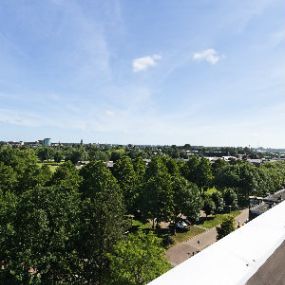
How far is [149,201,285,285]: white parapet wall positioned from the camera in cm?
260

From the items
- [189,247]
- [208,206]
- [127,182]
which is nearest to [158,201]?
[189,247]

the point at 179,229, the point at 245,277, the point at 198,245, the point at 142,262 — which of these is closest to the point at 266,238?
the point at 245,277

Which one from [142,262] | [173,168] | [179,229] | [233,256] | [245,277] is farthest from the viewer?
[173,168]

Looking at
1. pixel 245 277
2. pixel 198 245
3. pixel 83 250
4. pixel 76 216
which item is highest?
pixel 245 277

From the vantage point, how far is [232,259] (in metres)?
3.06

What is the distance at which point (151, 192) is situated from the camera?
39188 millimetres

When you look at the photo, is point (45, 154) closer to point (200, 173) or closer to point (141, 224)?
point (200, 173)

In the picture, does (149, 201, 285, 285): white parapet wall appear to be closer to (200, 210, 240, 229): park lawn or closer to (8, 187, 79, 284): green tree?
(8, 187, 79, 284): green tree

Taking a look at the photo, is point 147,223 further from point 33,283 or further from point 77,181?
point 33,283

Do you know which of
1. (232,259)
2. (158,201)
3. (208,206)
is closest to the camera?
(232,259)

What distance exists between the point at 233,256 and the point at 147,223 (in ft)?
138

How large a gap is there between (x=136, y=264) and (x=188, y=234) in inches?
834

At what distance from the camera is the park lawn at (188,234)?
39.0 meters

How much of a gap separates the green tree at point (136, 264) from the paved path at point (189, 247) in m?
10.3
